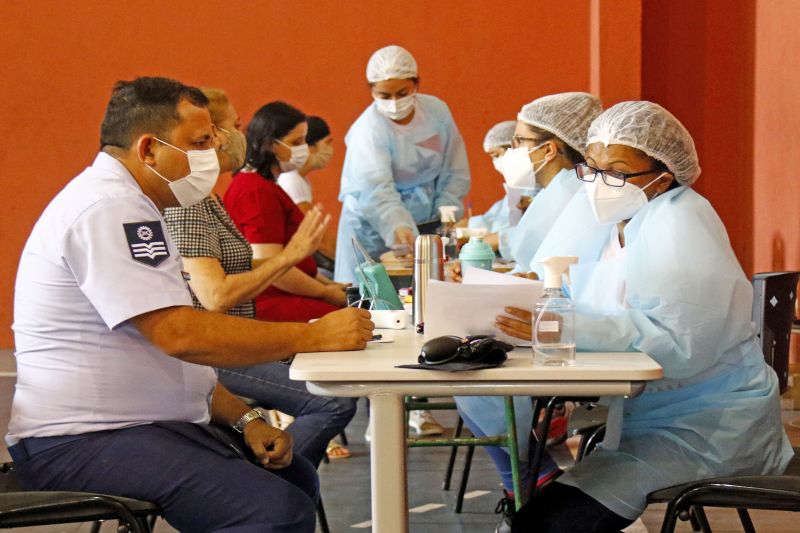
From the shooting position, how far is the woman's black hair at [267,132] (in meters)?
3.80

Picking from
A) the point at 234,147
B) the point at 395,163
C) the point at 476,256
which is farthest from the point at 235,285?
the point at 395,163

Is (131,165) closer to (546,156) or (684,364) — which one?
(684,364)

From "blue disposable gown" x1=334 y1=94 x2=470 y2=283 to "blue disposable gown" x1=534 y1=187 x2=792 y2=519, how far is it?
253cm

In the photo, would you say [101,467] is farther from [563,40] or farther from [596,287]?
[563,40]

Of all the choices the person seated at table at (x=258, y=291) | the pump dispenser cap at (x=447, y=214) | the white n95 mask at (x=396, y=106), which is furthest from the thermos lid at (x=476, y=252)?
the white n95 mask at (x=396, y=106)

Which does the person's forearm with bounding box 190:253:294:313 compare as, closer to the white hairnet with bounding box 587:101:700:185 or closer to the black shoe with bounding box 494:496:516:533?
the black shoe with bounding box 494:496:516:533

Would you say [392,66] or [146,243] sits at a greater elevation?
[392,66]

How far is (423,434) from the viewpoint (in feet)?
14.6

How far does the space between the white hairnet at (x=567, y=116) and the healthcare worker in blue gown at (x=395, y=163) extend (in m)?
1.32

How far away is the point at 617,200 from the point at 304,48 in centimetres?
504

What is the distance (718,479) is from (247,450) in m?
0.94

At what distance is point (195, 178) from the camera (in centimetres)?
221

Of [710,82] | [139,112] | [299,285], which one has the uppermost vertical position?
[710,82]

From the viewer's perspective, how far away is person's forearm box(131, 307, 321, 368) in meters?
1.90
